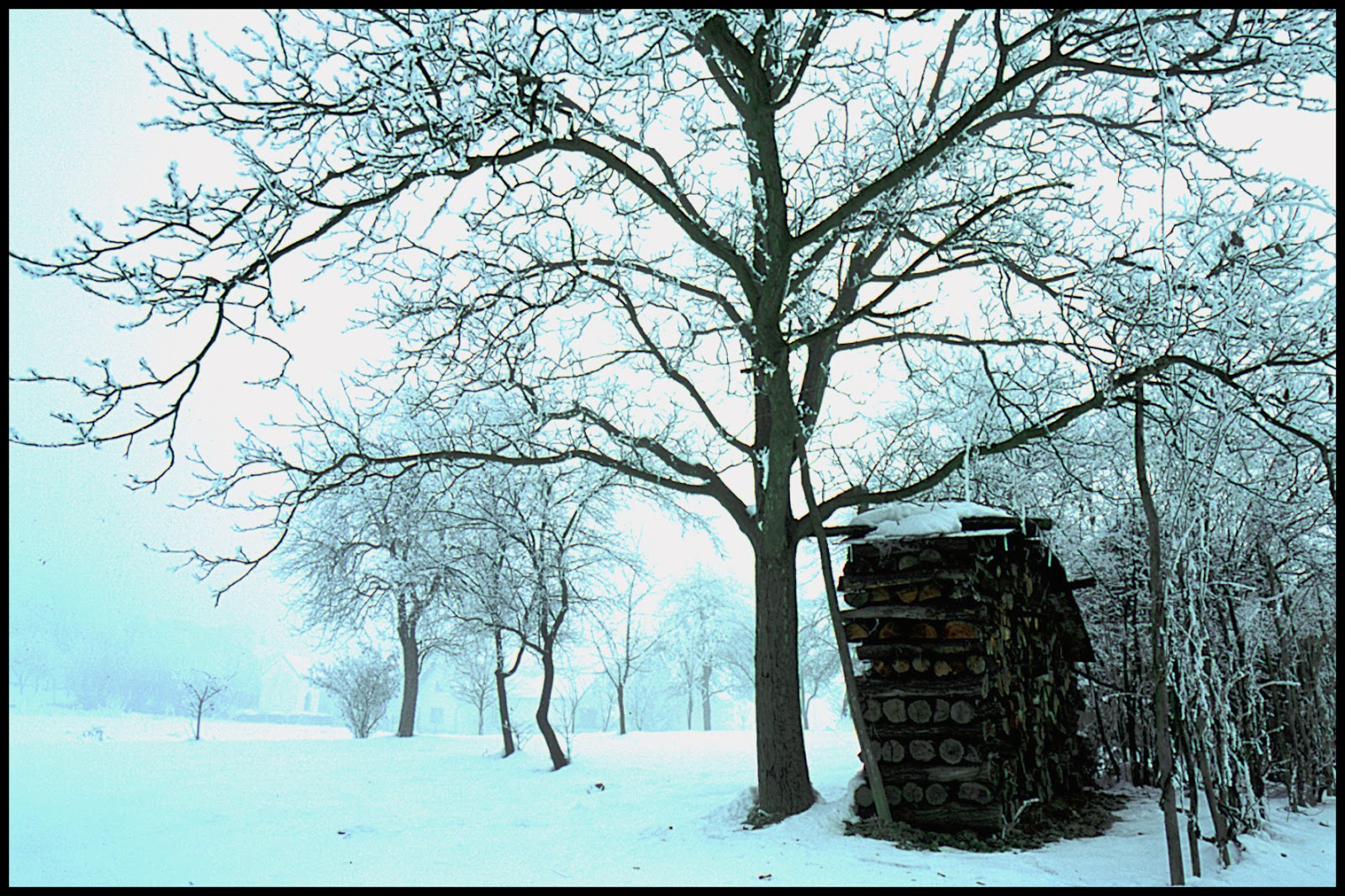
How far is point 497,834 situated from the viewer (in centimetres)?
643

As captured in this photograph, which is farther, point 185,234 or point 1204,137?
point 1204,137

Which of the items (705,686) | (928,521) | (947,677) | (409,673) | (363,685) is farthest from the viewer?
(705,686)

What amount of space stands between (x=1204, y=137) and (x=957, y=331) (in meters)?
2.80

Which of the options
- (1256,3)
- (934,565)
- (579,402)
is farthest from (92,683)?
(1256,3)

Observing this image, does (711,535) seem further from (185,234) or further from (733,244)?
(185,234)

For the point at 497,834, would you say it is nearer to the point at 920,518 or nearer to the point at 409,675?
the point at 920,518

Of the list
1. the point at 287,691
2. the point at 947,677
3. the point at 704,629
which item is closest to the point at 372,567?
the point at 704,629

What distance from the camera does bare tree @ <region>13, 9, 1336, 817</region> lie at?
14.5 ft

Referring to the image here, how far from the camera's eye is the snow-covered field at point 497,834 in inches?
181

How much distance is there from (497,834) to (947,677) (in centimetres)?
381

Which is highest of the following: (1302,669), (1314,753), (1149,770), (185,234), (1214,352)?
(185,234)

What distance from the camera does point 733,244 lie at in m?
6.94

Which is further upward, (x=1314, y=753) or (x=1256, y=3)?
(x=1256, y=3)

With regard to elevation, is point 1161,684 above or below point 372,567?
above
